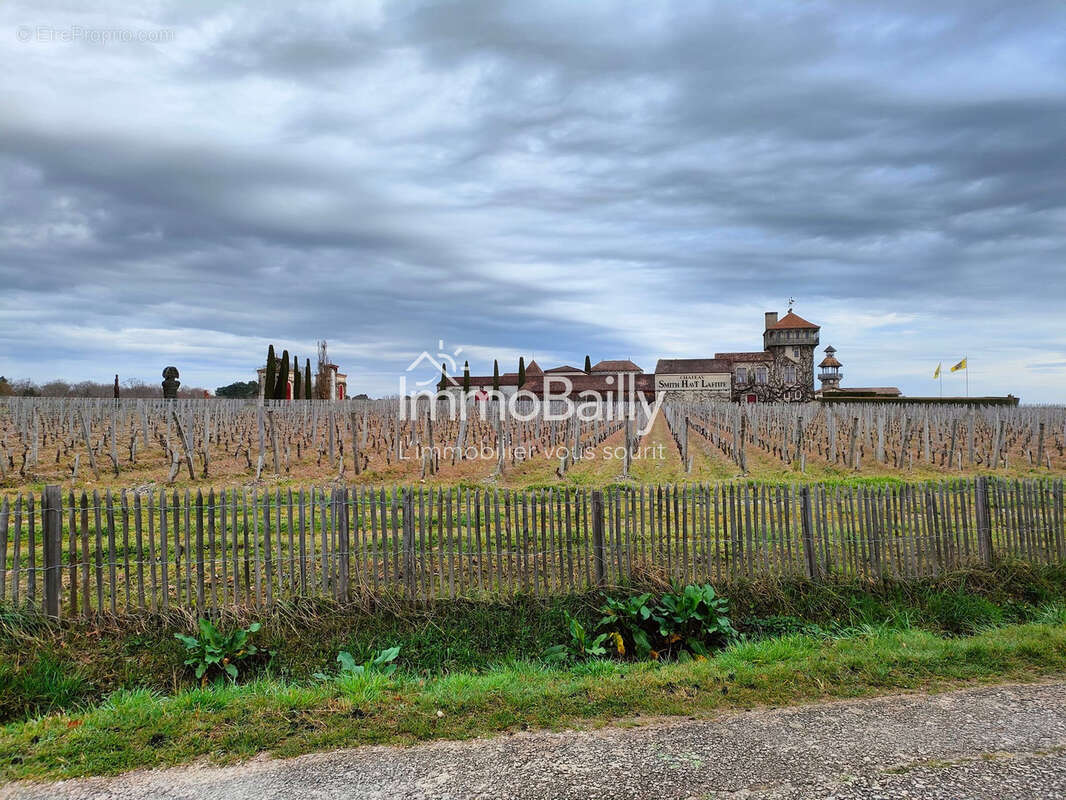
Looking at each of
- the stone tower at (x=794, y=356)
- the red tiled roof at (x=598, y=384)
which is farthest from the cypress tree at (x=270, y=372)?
the stone tower at (x=794, y=356)

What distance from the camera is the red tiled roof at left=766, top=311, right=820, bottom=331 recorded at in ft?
224

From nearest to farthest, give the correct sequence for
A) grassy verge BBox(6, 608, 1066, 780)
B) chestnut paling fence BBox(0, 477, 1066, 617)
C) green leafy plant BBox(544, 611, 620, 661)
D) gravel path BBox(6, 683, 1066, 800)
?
gravel path BBox(6, 683, 1066, 800) → grassy verge BBox(6, 608, 1066, 780) → green leafy plant BBox(544, 611, 620, 661) → chestnut paling fence BBox(0, 477, 1066, 617)

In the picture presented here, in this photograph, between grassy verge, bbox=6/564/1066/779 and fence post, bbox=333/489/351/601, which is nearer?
grassy verge, bbox=6/564/1066/779

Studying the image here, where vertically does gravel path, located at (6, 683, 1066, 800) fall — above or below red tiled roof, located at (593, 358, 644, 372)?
below

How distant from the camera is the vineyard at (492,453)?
1545 centimetres

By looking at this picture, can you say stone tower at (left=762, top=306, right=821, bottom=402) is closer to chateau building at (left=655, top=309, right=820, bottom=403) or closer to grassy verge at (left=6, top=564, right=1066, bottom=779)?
chateau building at (left=655, top=309, right=820, bottom=403)

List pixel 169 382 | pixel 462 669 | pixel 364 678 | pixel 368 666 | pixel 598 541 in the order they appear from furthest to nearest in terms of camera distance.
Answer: pixel 169 382
pixel 598 541
pixel 462 669
pixel 368 666
pixel 364 678

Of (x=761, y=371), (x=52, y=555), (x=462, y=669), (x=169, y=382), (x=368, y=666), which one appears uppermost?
(x=761, y=371)

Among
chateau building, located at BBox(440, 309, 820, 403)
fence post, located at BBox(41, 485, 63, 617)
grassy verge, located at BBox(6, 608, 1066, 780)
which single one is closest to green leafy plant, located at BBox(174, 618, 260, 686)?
grassy verge, located at BBox(6, 608, 1066, 780)

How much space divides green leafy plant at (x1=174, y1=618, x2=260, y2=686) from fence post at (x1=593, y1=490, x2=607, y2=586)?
3.62 m

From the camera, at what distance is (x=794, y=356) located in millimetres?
69000

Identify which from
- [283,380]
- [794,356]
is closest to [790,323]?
[794,356]

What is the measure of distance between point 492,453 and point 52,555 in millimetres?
16411

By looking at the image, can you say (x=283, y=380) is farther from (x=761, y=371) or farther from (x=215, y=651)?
(x=761, y=371)
